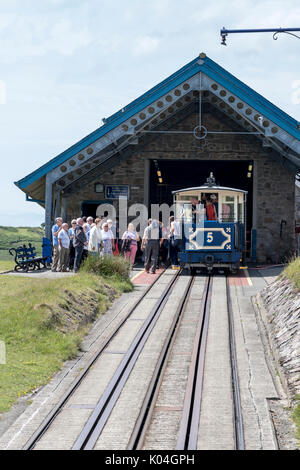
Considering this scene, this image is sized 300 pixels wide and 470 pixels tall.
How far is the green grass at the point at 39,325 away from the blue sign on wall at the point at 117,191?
36.9 ft

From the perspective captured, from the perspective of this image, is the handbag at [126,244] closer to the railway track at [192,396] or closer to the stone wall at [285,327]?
the stone wall at [285,327]

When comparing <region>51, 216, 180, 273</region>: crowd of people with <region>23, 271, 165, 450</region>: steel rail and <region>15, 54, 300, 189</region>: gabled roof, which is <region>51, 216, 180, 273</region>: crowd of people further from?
<region>23, 271, 165, 450</region>: steel rail

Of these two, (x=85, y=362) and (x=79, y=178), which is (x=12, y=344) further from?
(x=79, y=178)

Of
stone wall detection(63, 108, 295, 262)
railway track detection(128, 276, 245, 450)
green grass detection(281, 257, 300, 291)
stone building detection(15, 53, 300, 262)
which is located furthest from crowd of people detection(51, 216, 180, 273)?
railway track detection(128, 276, 245, 450)

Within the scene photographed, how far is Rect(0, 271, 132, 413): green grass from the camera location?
11.4 meters

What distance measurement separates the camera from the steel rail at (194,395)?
345 inches

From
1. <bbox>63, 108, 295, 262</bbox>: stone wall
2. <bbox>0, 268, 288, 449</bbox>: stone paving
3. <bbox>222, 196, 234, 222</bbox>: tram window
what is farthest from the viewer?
<bbox>63, 108, 295, 262</bbox>: stone wall

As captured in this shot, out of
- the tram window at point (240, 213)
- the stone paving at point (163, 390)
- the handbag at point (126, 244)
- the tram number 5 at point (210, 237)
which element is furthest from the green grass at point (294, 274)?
the handbag at point (126, 244)

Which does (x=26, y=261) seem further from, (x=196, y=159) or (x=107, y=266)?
(x=196, y=159)

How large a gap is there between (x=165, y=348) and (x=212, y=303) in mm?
4586

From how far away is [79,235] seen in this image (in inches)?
822

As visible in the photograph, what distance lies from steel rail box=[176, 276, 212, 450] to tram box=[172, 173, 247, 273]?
239 inches

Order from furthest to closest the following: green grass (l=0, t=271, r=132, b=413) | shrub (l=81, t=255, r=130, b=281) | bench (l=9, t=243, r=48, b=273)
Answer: bench (l=9, t=243, r=48, b=273), shrub (l=81, t=255, r=130, b=281), green grass (l=0, t=271, r=132, b=413)

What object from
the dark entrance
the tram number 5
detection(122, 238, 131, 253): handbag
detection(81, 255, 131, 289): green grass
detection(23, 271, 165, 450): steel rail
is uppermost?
the dark entrance
